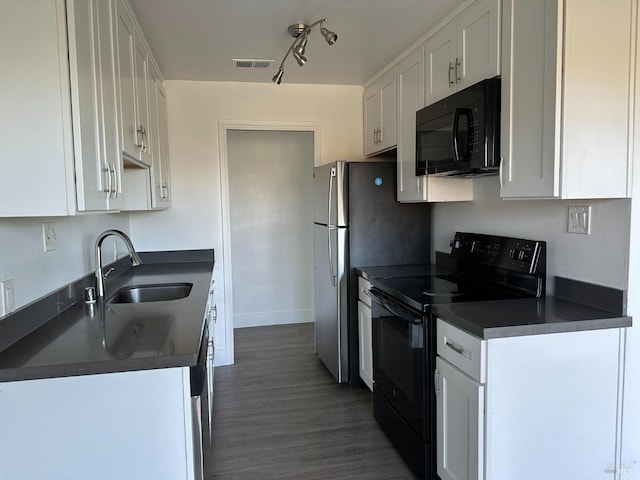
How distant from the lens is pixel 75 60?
131 cm

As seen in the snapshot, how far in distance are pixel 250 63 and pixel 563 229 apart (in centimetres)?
235

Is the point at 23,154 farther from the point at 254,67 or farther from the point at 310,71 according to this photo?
the point at 310,71

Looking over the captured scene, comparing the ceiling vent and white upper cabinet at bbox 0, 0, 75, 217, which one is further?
the ceiling vent

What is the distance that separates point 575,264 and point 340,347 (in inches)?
71.6

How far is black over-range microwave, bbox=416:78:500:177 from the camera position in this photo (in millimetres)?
1955

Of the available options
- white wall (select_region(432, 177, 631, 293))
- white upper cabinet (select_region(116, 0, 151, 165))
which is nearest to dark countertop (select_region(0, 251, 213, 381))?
white upper cabinet (select_region(116, 0, 151, 165))

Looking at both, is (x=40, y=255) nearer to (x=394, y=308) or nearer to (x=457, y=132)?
(x=394, y=308)

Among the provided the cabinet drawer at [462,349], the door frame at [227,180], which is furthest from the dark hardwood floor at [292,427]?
the cabinet drawer at [462,349]

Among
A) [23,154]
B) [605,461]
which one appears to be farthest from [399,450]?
[23,154]

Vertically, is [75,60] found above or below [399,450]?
above

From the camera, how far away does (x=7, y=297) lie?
59.0 inches

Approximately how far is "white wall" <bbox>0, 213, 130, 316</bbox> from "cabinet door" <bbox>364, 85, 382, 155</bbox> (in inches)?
85.5

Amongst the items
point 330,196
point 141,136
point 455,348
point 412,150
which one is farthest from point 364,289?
point 141,136

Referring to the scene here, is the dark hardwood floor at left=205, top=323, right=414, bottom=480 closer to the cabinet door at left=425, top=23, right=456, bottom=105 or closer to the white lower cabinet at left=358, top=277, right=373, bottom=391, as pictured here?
the white lower cabinet at left=358, top=277, right=373, bottom=391
